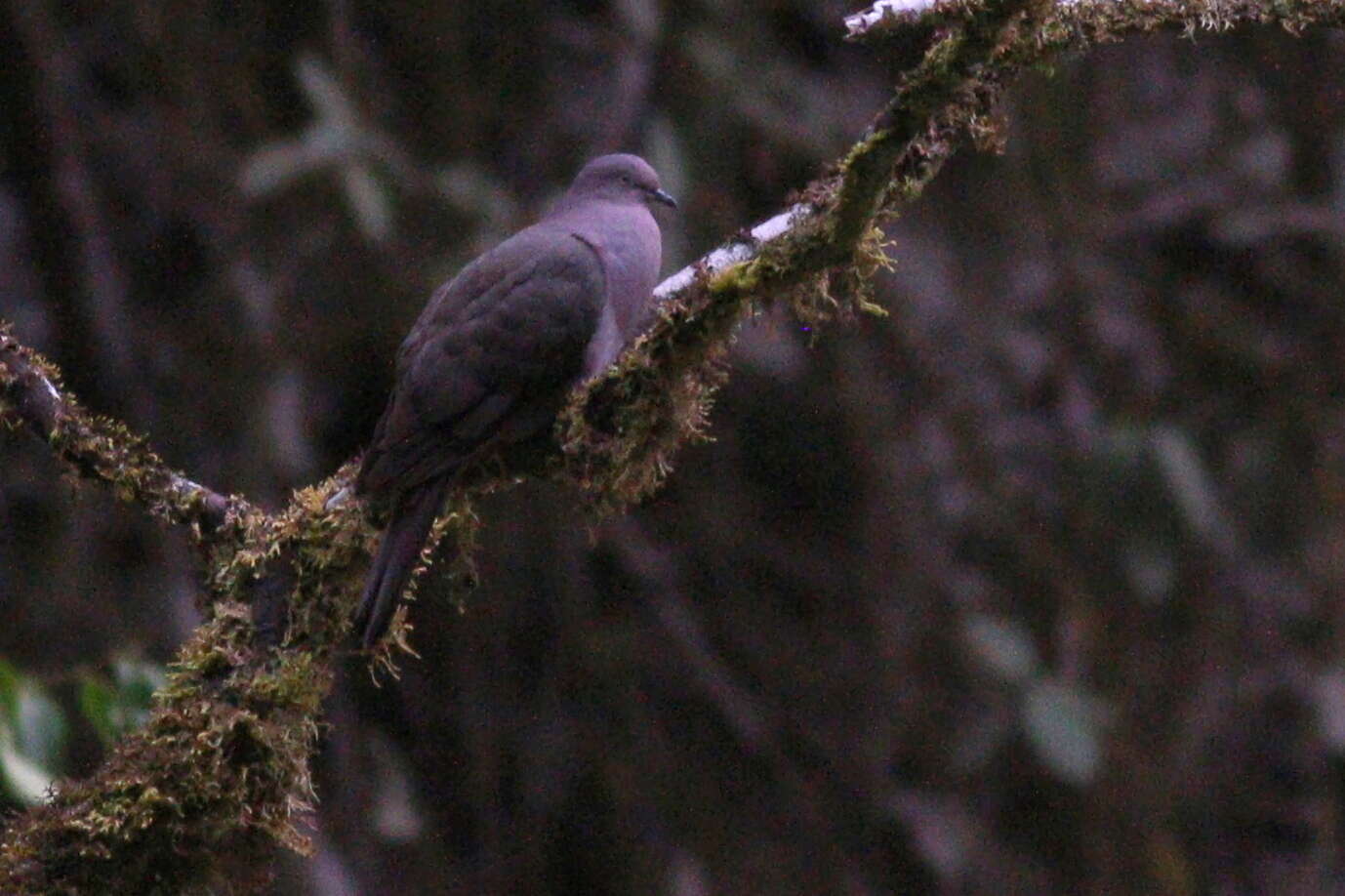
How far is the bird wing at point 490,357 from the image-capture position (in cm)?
337

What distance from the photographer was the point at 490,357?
3.63 metres

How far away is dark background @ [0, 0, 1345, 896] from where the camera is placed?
5898mm

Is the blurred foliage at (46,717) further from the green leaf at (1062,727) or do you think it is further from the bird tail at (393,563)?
the green leaf at (1062,727)

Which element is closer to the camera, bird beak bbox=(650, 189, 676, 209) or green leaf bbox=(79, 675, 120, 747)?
green leaf bbox=(79, 675, 120, 747)

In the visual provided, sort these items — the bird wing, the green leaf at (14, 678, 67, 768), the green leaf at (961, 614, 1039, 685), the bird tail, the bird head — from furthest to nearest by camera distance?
the green leaf at (961, 614, 1039, 685)
the bird head
the green leaf at (14, 678, 67, 768)
the bird wing
the bird tail

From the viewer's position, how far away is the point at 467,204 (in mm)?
5766

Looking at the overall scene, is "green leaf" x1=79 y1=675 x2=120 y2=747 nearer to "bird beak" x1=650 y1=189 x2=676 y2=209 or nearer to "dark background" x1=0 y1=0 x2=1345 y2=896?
"bird beak" x1=650 y1=189 x2=676 y2=209

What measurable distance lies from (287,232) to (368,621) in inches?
132

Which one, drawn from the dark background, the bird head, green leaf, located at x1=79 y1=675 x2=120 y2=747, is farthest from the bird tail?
the dark background

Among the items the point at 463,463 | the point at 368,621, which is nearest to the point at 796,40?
the point at 463,463

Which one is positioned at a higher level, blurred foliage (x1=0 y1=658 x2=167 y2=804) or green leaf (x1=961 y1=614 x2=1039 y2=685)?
green leaf (x1=961 y1=614 x2=1039 y2=685)

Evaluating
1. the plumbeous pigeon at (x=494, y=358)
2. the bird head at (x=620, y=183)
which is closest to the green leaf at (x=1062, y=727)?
the bird head at (x=620, y=183)

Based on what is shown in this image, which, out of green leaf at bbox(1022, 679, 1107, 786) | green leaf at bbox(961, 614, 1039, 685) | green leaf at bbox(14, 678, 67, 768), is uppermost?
green leaf at bbox(961, 614, 1039, 685)

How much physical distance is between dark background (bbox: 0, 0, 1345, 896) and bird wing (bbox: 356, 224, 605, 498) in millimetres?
1732
